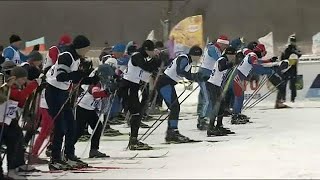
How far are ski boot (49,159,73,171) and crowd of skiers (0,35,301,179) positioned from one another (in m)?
0.01

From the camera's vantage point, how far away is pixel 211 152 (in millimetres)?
7066

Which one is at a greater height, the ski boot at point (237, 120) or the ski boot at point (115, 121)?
the ski boot at point (237, 120)

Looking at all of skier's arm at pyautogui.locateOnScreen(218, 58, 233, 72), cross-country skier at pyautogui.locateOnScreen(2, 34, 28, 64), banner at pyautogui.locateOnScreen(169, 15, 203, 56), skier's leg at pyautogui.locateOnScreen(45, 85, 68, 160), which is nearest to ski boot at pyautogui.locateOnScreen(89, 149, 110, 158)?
skier's leg at pyautogui.locateOnScreen(45, 85, 68, 160)

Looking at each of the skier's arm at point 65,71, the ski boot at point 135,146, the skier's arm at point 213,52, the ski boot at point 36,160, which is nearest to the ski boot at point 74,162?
the ski boot at point 36,160

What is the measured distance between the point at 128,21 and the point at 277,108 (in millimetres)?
4878

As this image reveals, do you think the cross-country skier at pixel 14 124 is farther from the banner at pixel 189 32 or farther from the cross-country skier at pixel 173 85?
the banner at pixel 189 32

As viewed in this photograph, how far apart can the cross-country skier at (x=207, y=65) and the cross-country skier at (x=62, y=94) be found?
357 centimetres

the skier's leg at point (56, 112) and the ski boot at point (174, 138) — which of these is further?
the ski boot at point (174, 138)

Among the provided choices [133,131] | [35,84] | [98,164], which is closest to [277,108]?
[133,131]

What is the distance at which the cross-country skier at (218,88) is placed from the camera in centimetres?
894

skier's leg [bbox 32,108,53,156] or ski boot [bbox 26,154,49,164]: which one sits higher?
skier's leg [bbox 32,108,53,156]

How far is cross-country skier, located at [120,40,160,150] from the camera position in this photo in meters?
7.51

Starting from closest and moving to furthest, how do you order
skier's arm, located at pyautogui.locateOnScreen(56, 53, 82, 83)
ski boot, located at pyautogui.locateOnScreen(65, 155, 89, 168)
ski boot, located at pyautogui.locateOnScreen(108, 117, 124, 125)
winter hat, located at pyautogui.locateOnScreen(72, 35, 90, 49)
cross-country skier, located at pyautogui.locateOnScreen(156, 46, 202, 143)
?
1. skier's arm, located at pyautogui.locateOnScreen(56, 53, 82, 83)
2. winter hat, located at pyautogui.locateOnScreen(72, 35, 90, 49)
3. ski boot, located at pyautogui.locateOnScreen(65, 155, 89, 168)
4. cross-country skier, located at pyautogui.locateOnScreen(156, 46, 202, 143)
5. ski boot, located at pyautogui.locateOnScreen(108, 117, 124, 125)

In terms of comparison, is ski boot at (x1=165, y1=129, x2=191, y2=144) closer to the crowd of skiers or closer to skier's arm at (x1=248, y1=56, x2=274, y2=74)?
the crowd of skiers
